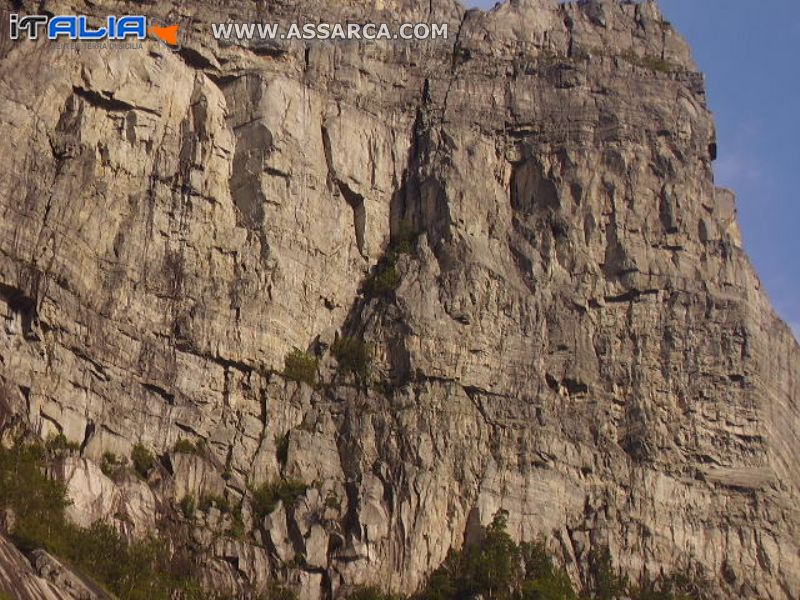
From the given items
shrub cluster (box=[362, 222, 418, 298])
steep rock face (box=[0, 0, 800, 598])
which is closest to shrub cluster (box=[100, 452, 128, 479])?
steep rock face (box=[0, 0, 800, 598])

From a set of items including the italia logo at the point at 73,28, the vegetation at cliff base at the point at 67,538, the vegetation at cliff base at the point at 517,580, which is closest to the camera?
the vegetation at cliff base at the point at 67,538

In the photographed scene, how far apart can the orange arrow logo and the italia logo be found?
0.90 m

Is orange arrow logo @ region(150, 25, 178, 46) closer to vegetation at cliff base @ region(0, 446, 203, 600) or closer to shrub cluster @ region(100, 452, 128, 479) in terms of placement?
shrub cluster @ region(100, 452, 128, 479)

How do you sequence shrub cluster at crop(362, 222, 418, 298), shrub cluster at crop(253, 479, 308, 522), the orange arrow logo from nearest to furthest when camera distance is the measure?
shrub cluster at crop(253, 479, 308, 522) < shrub cluster at crop(362, 222, 418, 298) < the orange arrow logo

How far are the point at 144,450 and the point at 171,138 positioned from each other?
17.8 meters

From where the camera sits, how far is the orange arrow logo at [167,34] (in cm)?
9512

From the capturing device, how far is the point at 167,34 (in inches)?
3767

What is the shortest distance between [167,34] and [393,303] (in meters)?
18.5

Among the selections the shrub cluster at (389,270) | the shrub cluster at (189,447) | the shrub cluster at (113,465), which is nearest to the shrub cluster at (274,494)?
the shrub cluster at (189,447)

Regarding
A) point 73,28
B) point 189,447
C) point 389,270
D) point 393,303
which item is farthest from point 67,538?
point 73,28

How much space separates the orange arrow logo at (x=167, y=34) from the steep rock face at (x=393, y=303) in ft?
4.01

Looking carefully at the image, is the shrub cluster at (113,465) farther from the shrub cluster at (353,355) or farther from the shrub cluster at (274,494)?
the shrub cluster at (353,355)

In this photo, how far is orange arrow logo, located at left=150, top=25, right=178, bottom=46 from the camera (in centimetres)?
9512

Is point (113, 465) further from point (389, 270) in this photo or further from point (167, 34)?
point (167, 34)
